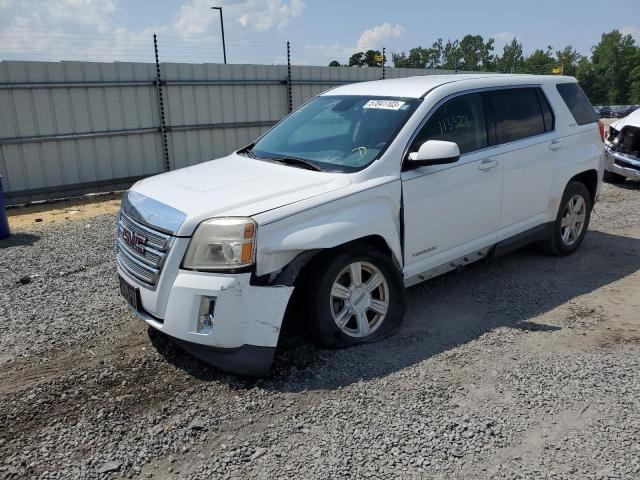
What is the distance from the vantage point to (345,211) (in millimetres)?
3730

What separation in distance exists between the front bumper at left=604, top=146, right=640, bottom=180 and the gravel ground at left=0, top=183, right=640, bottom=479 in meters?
5.24

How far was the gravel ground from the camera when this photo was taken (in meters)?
2.82

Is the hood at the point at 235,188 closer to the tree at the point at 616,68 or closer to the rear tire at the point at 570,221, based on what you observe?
the rear tire at the point at 570,221

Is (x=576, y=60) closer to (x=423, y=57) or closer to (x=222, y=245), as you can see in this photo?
(x=423, y=57)

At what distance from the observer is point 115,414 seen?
10.7 ft

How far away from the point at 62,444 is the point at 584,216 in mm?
5453

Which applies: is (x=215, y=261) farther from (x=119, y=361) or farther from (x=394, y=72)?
(x=394, y=72)

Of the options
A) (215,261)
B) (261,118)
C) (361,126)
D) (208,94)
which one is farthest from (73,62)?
(215,261)

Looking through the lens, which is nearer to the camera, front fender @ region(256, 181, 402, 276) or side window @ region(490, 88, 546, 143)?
front fender @ region(256, 181, 402, 276)

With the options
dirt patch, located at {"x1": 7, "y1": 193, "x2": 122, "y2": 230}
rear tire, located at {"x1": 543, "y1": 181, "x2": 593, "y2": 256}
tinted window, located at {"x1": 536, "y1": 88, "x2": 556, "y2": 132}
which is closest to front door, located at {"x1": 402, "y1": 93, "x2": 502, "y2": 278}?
tinted window, located at {"x1": 536, "y1": 88, "x2": 556, "y2": 132}

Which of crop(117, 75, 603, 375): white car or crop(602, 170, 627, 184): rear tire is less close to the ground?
crop(117, 75, 603, 375): white car

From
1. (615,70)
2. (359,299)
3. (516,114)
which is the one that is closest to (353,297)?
(359,299)

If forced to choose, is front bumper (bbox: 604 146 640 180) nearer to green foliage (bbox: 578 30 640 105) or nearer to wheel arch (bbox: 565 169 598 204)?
wheel arch (bbox: 565 169 598 204)

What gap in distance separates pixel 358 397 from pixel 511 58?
89.5 m
